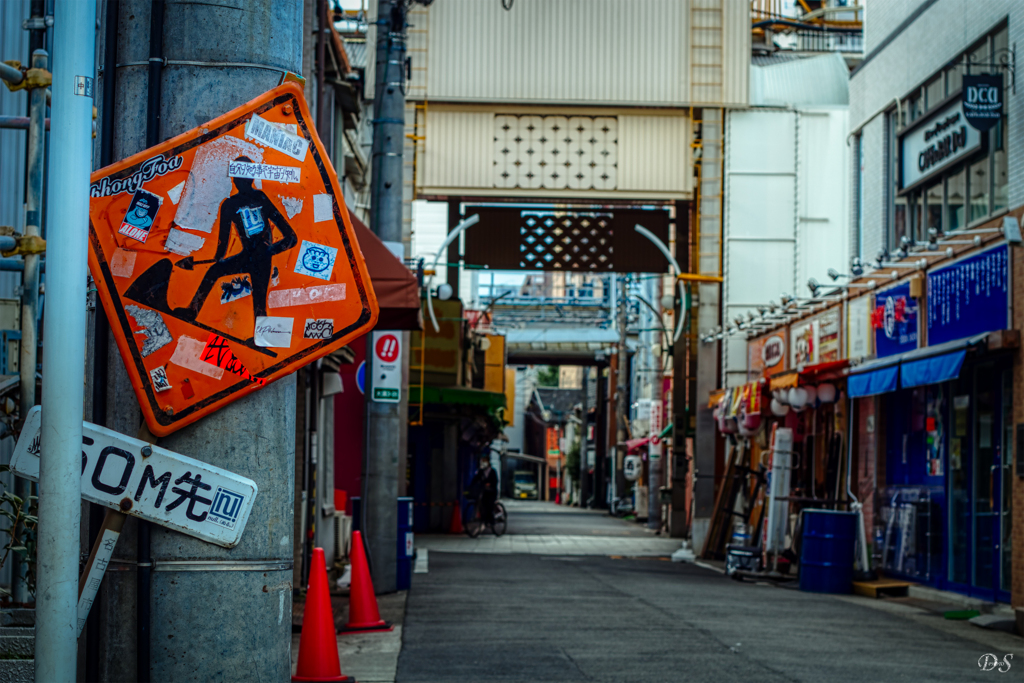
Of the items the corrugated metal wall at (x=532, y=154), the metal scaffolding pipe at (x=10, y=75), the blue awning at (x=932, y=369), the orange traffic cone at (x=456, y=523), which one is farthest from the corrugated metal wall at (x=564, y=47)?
the metal scaffolding pipe at (x=10, y=75)

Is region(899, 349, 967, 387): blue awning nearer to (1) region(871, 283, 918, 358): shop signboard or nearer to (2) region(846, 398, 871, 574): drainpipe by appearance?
(1) region(871, 283, 918, 358): shop signboard

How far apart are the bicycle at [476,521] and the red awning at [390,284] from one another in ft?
61.4

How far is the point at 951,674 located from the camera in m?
9.24

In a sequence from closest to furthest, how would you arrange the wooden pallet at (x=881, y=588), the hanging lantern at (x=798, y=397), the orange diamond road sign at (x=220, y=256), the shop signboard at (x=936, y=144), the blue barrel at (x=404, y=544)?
1. the orange diamond road sign at (x=220, y=256)
2. the blue barrel at (x=404, y=544)
3. the shop signboard at (x=936, y=144)
4. the wooden pallet at (x=881, y=588)
5. the hanging lantern at (x=798, y=397)

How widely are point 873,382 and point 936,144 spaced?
11.4 ft

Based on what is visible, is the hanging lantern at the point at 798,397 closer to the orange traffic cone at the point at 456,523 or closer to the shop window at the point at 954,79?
the shop window at the point at 954,79

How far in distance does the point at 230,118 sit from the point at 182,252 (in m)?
0.37

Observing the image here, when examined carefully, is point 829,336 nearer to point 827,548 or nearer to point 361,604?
point 827,548

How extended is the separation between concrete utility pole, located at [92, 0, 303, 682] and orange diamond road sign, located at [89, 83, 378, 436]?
8 cm

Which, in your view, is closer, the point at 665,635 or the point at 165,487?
the point at 165,487

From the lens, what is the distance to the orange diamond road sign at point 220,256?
316 cm

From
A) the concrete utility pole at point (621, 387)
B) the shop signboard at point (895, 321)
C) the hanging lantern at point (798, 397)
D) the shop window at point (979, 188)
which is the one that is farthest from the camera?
the concrete utility pole at point (621, 387)

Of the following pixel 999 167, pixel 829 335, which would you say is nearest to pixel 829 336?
pixel 829 335

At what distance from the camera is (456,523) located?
31328 mm
